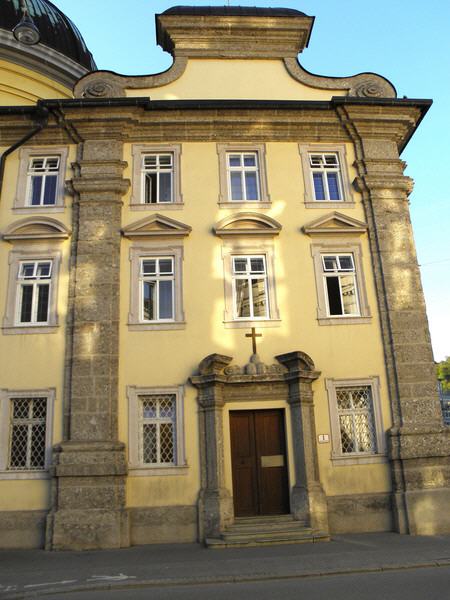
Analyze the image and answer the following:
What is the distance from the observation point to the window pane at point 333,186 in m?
14.0

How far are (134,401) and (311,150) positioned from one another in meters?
8.28

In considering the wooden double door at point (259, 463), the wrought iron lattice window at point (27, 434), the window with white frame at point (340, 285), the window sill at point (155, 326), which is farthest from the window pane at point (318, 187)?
the wrought iron lattice window at point (27, 434)

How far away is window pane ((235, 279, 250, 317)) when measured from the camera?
12.8 metres

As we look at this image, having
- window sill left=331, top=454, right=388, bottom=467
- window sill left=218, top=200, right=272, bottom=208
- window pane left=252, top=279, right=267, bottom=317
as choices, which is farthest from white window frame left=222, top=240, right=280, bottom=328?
window sill left=331, top=454, right=388, bottom=467

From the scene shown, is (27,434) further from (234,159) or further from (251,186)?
(234,159)

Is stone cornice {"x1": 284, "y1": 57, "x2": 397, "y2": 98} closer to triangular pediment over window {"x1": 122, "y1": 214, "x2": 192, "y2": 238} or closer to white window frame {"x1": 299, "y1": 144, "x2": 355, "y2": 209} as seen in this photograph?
white window frame {"x1": 299, "y1": 144, "x2": 355, "y2": 209}

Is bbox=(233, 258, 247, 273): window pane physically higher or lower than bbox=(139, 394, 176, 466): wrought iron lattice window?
higher

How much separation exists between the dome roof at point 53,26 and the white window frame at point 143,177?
823 cm

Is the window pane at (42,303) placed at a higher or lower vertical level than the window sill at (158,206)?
lower

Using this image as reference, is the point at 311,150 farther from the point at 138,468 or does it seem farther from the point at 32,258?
the point at 138,468

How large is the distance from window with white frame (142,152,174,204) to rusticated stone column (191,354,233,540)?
4.77 metres

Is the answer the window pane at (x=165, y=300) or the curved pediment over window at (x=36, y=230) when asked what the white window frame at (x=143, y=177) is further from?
the window pane at (x=165, y=300)

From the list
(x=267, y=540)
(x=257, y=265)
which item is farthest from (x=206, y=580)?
(x=257, y=265)

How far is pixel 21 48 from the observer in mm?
17719
